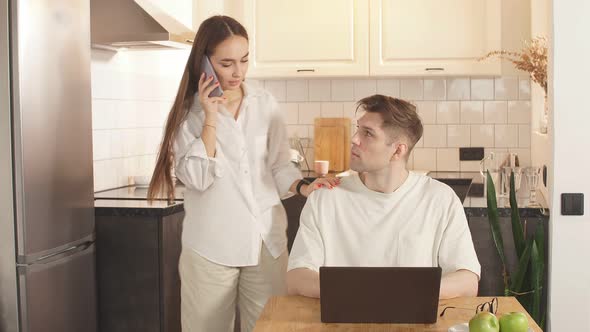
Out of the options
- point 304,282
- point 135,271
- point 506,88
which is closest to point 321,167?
point 506,88

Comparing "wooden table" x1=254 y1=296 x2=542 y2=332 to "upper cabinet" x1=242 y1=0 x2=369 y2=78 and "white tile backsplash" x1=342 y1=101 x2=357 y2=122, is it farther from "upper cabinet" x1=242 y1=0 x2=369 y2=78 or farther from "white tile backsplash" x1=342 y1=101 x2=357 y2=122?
"white tile backsplash" x1=342 y1=101 x2=357 y2=122

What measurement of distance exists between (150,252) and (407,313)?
1.63 meters

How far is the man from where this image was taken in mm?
2400

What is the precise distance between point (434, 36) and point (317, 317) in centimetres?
Result: 317

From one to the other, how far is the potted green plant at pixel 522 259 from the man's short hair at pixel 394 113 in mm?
703

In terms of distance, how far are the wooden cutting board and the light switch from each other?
2.25 meters

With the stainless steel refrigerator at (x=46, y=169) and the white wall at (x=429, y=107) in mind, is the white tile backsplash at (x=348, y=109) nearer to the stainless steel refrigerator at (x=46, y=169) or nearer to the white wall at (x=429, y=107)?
the white wall at (x=429, y=107)

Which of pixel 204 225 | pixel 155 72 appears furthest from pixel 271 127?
pixel 155 72

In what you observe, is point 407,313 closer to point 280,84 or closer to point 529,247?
point 529,247

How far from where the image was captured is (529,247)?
3.08 meters

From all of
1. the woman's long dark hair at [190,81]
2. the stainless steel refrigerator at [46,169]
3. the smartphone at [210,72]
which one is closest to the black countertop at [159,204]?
the stainless steel refrigerator at [46,169]

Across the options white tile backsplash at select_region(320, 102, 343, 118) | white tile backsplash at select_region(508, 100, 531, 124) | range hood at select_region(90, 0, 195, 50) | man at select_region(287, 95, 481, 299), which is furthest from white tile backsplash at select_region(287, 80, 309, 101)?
man at select_region(287, 95, 481, 299)

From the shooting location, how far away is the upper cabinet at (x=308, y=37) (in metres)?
4.95

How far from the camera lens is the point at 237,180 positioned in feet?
8.87
